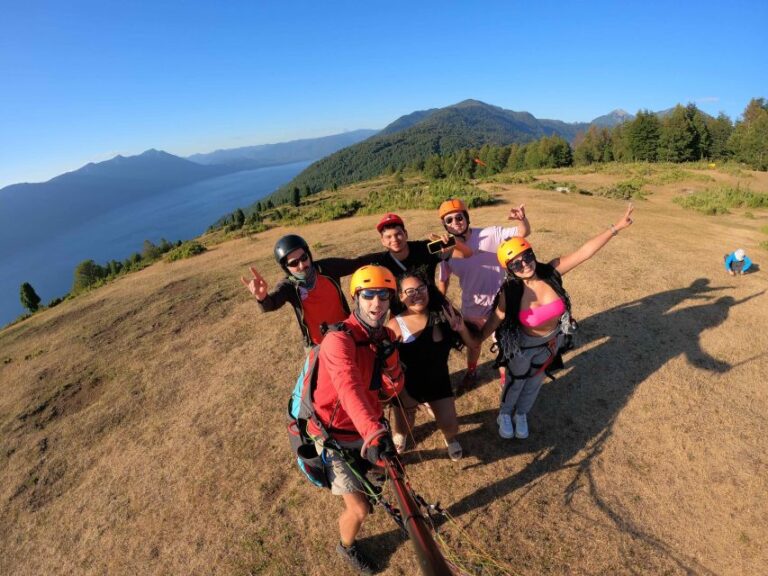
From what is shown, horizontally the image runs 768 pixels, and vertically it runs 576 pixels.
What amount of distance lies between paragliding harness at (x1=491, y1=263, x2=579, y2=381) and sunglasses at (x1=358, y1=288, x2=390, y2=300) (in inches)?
79.4

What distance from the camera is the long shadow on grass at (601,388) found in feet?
16.4

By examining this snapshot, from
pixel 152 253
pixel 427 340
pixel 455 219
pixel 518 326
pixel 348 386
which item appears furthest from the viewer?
pixel 152 253

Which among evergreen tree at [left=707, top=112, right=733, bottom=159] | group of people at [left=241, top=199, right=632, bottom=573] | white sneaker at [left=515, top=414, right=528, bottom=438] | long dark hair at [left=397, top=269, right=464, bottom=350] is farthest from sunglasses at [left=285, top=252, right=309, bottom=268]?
evergreen tree at [left=707, top=112, right=733, bottom=159]

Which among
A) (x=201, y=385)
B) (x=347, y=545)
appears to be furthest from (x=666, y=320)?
(x=201, y=385)

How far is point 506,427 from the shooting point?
5.73m

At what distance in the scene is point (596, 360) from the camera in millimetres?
7359

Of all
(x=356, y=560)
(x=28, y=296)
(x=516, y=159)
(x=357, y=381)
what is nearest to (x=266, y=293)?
(x=357, y=381)

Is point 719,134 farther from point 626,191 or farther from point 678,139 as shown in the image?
point 626,191

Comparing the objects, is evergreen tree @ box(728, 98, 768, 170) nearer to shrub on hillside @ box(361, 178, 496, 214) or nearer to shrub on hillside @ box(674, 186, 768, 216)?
shrub on hillside @ box(674, 186, 768, 216)

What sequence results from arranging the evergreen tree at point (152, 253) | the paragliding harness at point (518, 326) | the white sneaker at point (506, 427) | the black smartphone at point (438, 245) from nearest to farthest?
the paragliding harness at point (518, 326), the black smartphone at point (438, 245), the white sneaker at point (506, 427), the evergreen tree at point (152, 253)

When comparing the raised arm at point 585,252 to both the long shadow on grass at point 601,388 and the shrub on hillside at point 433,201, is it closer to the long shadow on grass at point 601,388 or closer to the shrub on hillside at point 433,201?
the long shadow on grass at point 601,388

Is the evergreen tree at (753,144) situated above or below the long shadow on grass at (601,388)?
above

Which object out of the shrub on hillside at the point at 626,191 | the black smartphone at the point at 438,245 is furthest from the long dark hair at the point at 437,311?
the shrub on hillside at the point at 626,191

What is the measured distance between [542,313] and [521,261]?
0.74 m
